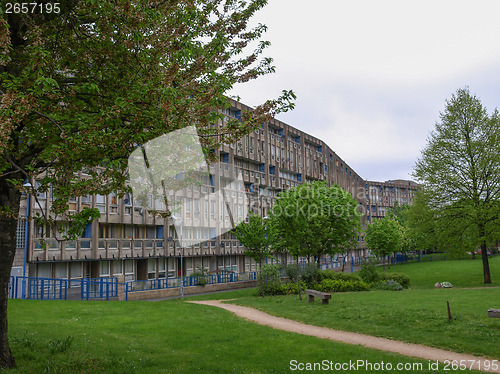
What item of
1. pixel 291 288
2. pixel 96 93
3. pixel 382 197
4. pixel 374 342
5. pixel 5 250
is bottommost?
pixel 291 288

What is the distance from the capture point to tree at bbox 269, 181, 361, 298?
25.8m

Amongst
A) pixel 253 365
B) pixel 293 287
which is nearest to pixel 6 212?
pixel 253 365

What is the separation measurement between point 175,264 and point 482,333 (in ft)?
106

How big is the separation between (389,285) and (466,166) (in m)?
11.5

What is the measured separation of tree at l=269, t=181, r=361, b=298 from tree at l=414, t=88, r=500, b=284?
7482 mm

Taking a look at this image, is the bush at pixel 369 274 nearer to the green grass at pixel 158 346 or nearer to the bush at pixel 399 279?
the bush at pixel 399 279

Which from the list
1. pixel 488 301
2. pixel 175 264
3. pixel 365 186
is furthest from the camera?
pixel 365 186

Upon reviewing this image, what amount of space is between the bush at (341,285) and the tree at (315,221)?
8.23ft

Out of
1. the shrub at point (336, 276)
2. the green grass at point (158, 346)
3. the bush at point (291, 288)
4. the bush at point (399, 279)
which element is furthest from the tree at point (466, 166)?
the green grass at point (158, 346)

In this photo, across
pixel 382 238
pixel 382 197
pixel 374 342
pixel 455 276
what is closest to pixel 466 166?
pixel 455 276

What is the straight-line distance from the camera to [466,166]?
33594 millimetres

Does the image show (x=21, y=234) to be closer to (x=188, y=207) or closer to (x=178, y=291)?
(x=178, y=291)

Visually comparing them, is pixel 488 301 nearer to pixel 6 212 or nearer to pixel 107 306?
pixel 107 306

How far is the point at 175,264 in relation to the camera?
1615 inches
